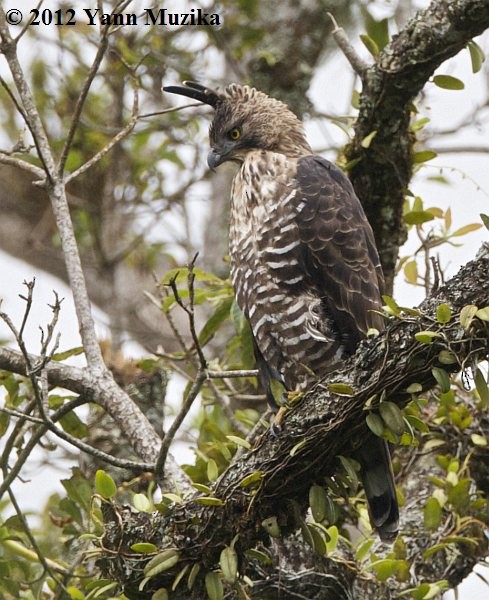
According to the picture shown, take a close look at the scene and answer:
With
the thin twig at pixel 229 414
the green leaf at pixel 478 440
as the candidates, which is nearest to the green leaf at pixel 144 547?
the thin twig at pixel 229 414

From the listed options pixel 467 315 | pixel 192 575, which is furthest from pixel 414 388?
pixel 192 575

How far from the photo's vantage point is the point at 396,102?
4230mm

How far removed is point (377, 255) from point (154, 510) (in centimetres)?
142

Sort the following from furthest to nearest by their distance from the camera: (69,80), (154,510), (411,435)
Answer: (69,80)
(154,510)
(411,435)

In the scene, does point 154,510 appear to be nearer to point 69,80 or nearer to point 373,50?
point 373,50

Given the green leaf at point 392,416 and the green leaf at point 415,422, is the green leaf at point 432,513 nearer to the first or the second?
the green leaf at point 415,422

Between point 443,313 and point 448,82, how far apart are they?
166 centimetres

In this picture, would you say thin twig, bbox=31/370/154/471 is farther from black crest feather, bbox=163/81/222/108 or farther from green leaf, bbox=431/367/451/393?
black crest feather, bbox=163/81/222/108

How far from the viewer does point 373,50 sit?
4.38 metres

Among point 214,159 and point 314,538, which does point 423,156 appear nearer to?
point 214,159

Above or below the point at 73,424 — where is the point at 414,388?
below

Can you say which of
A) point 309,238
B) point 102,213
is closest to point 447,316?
point 309,238

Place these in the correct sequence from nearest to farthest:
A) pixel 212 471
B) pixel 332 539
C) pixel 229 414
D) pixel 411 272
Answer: pixel 212 471, pixel 332 539, pixel 229 414, pixel 411 272

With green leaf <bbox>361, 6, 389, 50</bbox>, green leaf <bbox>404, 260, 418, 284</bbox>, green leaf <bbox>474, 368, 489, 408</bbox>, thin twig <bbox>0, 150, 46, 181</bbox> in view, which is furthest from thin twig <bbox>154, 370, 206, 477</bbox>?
green leaf <bbox>361, 6, 389, 50</bbox>
